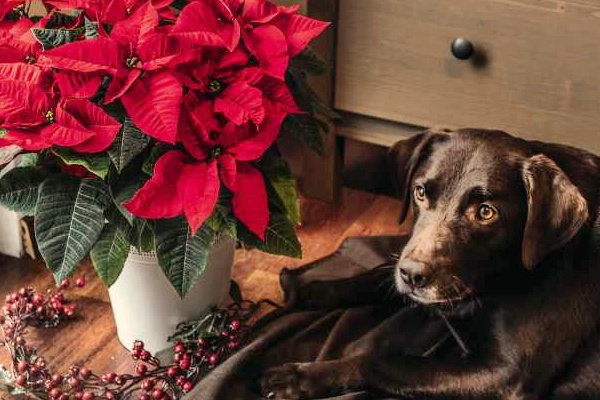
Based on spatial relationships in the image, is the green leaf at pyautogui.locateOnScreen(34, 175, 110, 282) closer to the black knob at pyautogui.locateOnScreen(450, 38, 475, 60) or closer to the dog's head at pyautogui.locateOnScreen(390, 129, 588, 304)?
the dog's head at pyautogui.locateOnScreen(390, 129, 588, 304)

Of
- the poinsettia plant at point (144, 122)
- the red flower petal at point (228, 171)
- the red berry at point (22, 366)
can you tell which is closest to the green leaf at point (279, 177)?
the poinsettia plant at point (144, 122)

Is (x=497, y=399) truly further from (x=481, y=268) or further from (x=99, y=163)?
(x=99, y=163)

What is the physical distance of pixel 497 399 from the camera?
56.2 inches

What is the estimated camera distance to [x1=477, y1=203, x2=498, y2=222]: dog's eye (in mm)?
1390

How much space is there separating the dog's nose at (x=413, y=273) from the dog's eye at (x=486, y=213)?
10 centimetres

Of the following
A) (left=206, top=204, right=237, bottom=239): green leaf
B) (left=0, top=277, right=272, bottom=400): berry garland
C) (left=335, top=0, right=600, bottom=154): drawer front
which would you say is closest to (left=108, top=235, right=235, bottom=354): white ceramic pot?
(left=0, top=277, right=272, bottom=400): berry garland

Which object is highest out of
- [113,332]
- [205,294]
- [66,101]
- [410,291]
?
[66,101]

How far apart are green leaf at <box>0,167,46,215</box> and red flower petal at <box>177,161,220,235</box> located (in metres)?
0.22

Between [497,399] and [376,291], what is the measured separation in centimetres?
34

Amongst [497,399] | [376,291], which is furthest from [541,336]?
[376,291]

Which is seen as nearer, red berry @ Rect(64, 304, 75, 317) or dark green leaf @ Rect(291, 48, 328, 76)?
dark green leaf @ Rect(291, 48, 328, 76)

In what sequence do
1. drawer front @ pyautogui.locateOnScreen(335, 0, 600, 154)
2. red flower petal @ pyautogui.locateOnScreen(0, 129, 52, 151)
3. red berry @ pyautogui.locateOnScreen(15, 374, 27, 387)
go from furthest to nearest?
drawer front @ pyautogui.locateOnScreen(335, 0, 600, 154)
red berry @ pyautogui.locateOnScreen(15, 374, 27, 387)
red flower petal @ pyautogui.locateOnScreen(0, 129, 52, 151)

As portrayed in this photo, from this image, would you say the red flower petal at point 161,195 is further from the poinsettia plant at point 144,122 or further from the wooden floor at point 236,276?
the wooden floor at point 236,276

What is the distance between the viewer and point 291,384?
148cm
